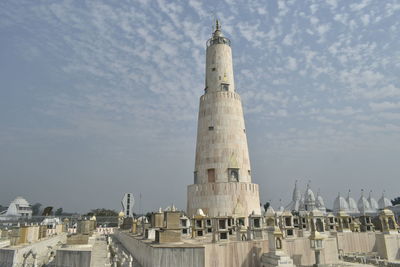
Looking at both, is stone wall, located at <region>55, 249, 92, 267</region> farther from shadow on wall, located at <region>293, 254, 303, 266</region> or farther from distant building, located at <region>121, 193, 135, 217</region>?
distant building, located at <region>121, 193, 135, 217</region>

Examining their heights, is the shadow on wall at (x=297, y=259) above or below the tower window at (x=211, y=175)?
below

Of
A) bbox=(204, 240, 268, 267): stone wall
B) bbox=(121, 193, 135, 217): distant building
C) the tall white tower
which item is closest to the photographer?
bbox=(204, 240, 268, 267): stone wall

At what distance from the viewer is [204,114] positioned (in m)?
34.8

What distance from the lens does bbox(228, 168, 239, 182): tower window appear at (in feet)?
103

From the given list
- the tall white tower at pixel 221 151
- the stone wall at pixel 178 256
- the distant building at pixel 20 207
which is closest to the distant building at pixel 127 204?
the tall white tower at pixel 221 151

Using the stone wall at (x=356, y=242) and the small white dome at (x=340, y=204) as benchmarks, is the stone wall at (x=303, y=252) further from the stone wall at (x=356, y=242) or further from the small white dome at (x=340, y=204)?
the small white dome at (x=340, y=204)

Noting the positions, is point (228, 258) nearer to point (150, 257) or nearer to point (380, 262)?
point (150, 257)

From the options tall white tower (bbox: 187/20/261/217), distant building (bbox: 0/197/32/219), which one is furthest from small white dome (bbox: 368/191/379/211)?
distant building (bbox: 0/197/32/219)

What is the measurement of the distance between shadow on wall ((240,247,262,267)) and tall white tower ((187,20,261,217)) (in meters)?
12.1

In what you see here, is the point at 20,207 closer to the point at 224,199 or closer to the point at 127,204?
the point at 127,204

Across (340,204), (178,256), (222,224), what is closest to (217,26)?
(222,224)

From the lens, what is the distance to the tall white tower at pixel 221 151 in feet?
98.4

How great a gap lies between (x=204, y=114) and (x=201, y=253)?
2319 cm

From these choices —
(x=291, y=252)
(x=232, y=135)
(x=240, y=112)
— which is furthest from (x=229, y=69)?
(x=291, y=252)
